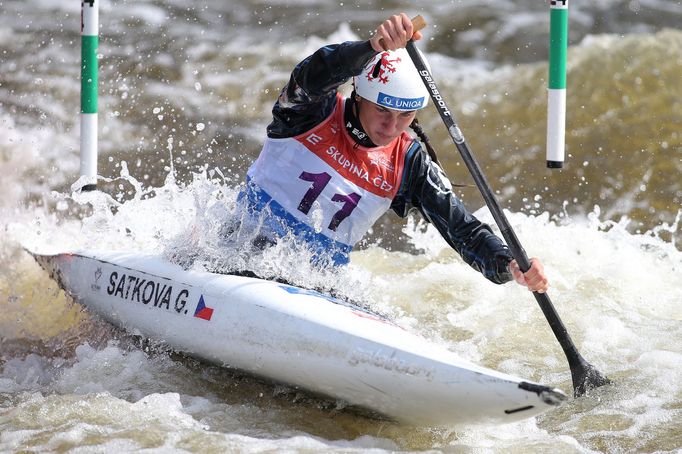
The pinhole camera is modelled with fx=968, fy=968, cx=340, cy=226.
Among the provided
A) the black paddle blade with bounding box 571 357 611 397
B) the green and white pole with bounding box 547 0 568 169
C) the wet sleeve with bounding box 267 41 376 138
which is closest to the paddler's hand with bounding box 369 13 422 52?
the wet sleeve with bounding box 267 41 376 138

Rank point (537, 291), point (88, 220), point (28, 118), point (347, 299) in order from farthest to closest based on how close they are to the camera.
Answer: point (28, 118) → point (88, 220) → point (347, 299) → point (537, 291)

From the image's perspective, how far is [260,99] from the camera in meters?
8.81

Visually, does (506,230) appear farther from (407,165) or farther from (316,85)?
→ (316,85)

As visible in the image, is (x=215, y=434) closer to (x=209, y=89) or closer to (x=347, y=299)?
(x=347, y=299)

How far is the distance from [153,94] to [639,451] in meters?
6.28

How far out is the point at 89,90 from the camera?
5.47 metres

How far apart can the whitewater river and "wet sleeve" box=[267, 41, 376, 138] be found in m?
0.44

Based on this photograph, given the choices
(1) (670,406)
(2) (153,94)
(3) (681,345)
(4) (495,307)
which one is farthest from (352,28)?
(1) (670,406)

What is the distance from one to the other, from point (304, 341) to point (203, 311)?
550 mm

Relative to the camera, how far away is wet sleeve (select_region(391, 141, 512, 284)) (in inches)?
157

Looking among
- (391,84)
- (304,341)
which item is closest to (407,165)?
(391,84)

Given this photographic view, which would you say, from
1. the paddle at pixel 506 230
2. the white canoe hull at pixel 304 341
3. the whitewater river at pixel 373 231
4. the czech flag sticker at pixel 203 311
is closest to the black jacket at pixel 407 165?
the paddle at pixel 506 230

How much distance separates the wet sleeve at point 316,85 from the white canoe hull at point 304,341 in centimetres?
72

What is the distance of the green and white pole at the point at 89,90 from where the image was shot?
17.9ft
